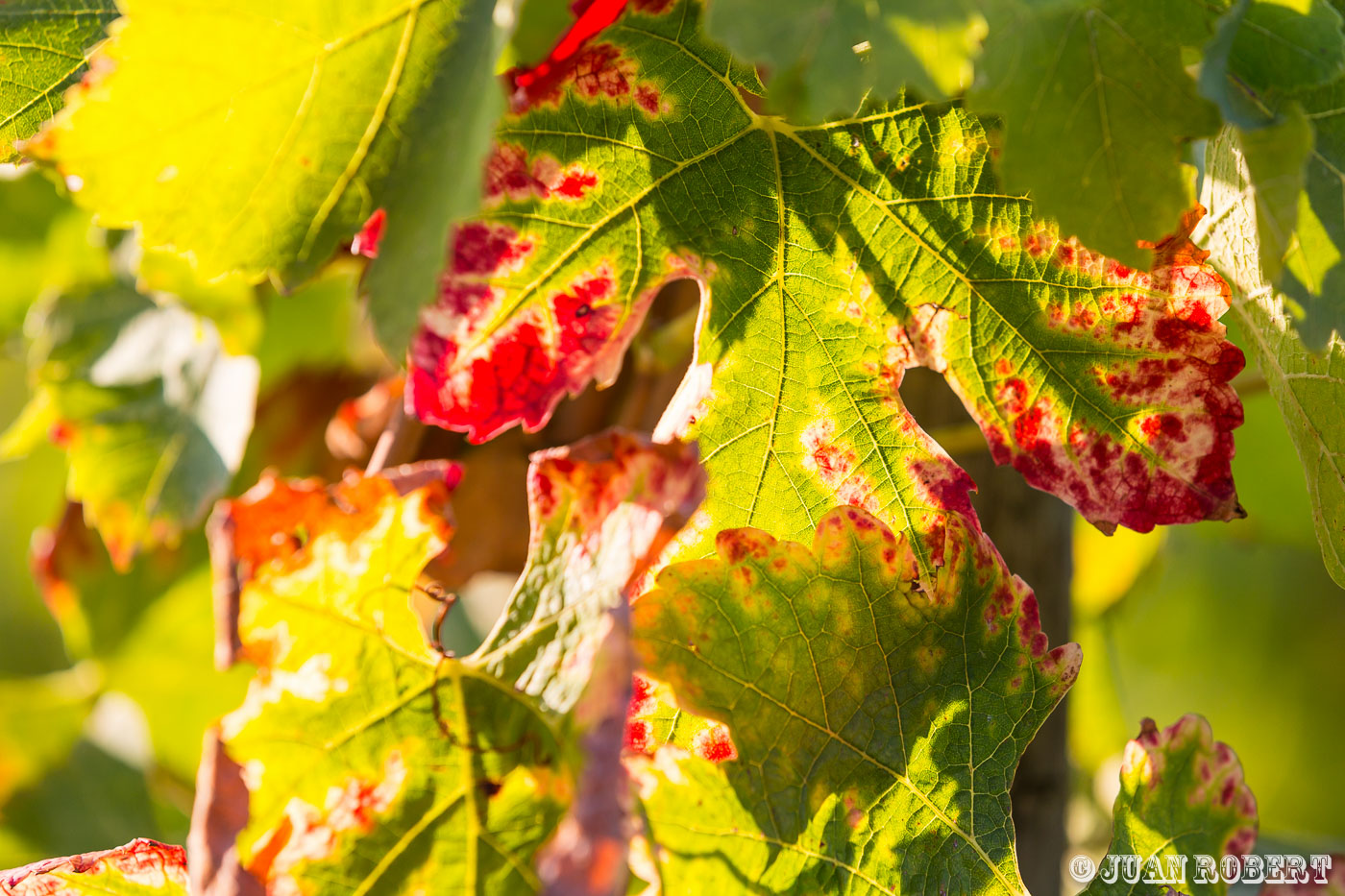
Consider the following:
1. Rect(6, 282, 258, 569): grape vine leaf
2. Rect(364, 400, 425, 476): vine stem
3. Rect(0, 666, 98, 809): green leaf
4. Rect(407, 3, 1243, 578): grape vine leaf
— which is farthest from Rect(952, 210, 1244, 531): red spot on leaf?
Rect(0, 666, 98, 809): green leaf

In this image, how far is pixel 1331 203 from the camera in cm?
32

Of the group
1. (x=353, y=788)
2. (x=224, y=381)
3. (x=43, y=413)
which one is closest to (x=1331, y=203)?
(x=353, y=788)

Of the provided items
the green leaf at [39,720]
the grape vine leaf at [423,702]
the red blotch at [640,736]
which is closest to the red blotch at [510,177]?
the grape vine leaf at [423,702]

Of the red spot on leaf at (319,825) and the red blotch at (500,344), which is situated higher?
the red blotch at (500,344)

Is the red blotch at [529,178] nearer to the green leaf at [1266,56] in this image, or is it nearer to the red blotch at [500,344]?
the red blotch at [500,344]

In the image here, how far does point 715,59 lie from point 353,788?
307mm

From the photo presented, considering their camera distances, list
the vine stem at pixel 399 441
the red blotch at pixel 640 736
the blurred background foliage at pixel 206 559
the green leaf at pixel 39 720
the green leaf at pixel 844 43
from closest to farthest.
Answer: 1. the green leaf at pixel 844 43
2. the red blotch at pixel 640 736
3. the vine stem at pixel 399 441
4. the blurred background foliage at pixel 206 559
5. the green leaf at pixel 39 720

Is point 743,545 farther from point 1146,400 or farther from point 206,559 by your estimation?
point 206,559

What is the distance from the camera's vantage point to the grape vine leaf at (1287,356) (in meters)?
0.34

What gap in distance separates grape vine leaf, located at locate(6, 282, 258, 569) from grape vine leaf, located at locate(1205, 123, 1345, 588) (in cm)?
59

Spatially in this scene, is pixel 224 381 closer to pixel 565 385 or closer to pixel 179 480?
pixel 179 480

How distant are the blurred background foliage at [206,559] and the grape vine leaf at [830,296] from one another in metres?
0.18

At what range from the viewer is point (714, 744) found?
1.20 feet

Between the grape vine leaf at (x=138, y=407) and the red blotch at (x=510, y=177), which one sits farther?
the grape vine leaf at (x=138, y=407)
